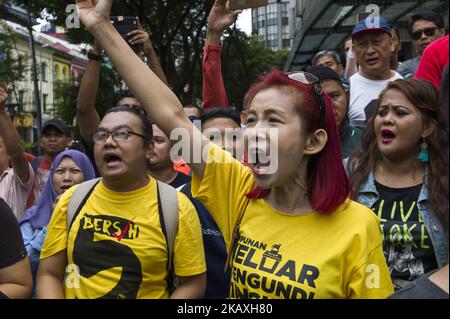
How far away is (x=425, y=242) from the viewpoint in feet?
9.25

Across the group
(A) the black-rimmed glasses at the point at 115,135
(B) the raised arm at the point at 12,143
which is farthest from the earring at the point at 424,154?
(B) the raised arm at the point at 12,143

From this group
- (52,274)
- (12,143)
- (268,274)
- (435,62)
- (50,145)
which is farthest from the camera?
(50,145)

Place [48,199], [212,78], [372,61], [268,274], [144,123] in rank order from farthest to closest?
[372,61] < [48,199] < [212,78] < [144,123] < [268,274]

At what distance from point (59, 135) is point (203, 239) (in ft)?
9.42

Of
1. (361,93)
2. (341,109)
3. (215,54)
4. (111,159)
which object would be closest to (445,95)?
(111,159)

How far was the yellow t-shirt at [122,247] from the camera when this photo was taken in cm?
306

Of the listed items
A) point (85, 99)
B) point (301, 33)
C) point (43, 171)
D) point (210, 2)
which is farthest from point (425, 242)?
point (301, 33)

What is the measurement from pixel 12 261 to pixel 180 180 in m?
1.46

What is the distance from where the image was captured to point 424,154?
10.3ft

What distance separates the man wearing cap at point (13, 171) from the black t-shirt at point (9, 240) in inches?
76.0

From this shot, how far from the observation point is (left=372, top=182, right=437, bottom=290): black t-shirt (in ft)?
9.28

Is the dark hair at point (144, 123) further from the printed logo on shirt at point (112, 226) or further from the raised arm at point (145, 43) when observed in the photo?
the raised arm at point (145, 43)

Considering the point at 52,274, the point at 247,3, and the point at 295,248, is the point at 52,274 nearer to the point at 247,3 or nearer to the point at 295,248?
the point at 295,248
